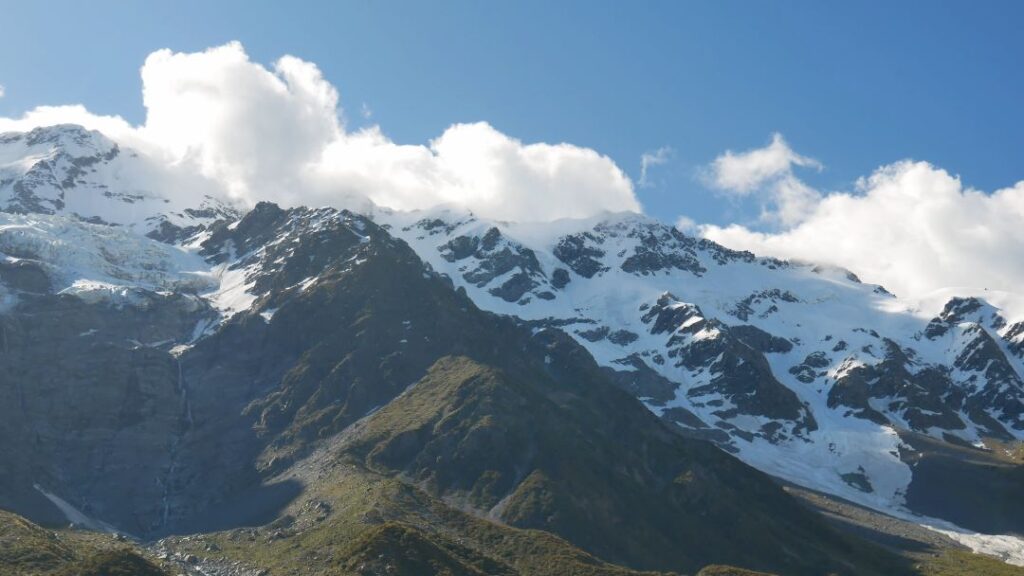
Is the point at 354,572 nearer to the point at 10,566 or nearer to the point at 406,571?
the point at 406,571

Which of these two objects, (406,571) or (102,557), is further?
(406,571)

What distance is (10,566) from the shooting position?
190250 mm

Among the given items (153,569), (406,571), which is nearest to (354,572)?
(406,571)

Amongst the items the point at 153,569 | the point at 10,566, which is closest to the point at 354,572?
the point at 153,569

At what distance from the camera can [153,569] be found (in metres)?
188

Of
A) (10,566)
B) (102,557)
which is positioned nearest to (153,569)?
(102,557)

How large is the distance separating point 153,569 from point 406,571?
127 ft

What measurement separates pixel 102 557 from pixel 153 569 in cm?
805

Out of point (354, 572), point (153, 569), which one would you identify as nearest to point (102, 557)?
point (153, 569)

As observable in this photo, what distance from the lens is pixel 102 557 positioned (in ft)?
604

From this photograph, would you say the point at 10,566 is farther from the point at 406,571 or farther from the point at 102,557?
the point at 406,571

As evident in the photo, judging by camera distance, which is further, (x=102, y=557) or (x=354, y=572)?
(x=354, y=572)

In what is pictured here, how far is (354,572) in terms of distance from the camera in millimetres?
197375

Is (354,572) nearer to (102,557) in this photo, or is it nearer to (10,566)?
(102,557)
